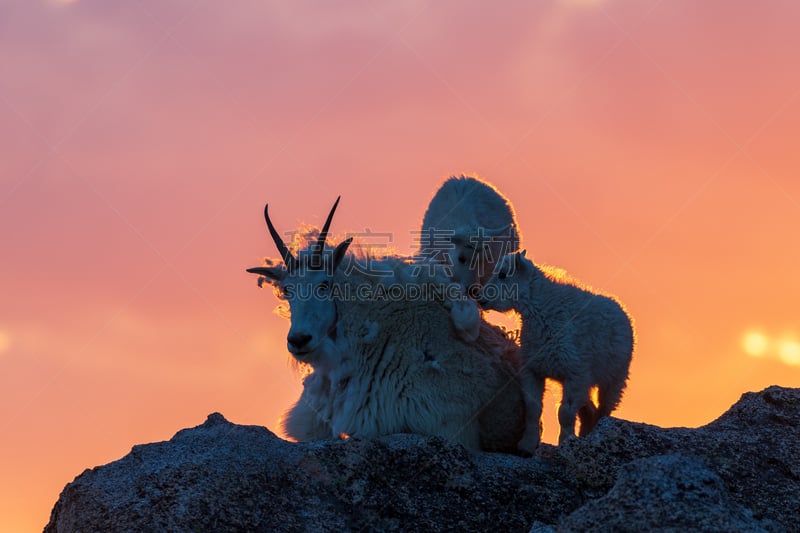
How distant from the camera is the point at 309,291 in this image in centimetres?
1057

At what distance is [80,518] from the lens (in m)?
8.06

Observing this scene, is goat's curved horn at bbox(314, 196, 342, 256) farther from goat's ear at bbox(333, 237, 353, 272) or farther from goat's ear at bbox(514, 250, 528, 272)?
goat's ear at bbox(514, 250, 528, 272)

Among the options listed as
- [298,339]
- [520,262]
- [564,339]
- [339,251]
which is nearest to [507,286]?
[520,262]

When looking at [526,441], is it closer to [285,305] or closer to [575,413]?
[575,413]

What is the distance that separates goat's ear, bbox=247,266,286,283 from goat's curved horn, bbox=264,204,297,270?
125mm

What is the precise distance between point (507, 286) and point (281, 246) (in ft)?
8.30

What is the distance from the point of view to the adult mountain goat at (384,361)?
34.7 ft

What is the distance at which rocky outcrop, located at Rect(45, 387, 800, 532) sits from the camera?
26.2 feet

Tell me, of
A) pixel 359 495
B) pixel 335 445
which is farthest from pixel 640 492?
pixel 335 445

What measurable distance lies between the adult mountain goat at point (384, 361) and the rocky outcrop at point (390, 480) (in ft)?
3.40

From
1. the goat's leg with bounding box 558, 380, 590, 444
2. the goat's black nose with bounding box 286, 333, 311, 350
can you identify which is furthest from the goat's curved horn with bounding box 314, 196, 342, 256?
the goat's leg with bounding box 558, 380, 590, 444

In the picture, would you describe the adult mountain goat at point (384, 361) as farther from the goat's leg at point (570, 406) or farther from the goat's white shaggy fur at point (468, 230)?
the goat's white shaggy fur at point (468, 230)

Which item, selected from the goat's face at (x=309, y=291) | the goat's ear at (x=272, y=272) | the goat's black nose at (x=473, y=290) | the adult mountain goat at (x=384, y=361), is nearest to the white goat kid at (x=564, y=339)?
the adult mountain goat at (x=384, y=361)

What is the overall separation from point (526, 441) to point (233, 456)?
3.30 m
